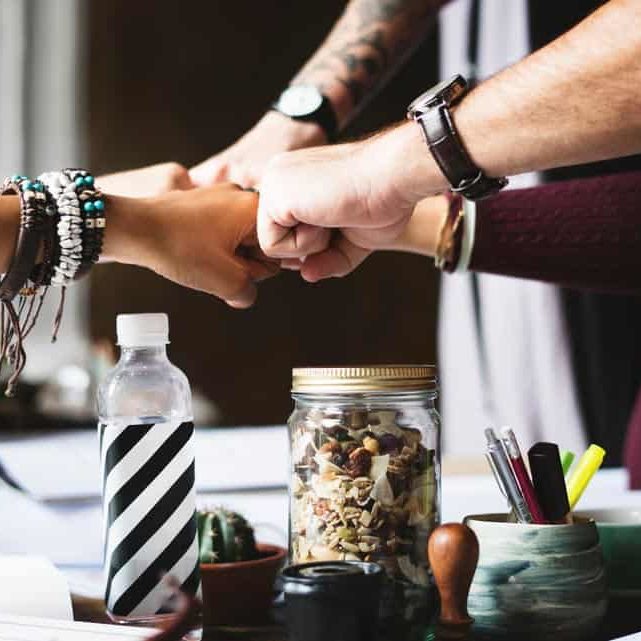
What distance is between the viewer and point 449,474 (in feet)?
6.07

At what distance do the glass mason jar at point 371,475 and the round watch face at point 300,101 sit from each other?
0.68m

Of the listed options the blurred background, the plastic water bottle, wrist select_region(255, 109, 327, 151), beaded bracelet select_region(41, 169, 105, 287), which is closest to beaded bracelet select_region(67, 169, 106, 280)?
beaded bracelet select_region(41, 169, 105, 287)

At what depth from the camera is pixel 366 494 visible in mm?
608

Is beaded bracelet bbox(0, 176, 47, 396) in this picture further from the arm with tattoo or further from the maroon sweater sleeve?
the maroon sweater sleeve

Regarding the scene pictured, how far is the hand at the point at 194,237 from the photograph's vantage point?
88cm

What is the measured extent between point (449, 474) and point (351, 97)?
0.79 meters

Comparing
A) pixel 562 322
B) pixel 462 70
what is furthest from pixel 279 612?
pixel 462 70

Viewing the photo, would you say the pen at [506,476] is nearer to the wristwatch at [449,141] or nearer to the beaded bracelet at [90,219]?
the wristwatch at [449,141]

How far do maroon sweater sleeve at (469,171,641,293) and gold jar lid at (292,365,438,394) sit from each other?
0.58 meters

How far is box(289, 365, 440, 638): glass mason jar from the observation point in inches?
24.0

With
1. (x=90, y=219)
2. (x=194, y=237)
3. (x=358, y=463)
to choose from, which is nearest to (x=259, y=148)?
(x=194, y=237)

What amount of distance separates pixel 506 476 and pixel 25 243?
40 cm

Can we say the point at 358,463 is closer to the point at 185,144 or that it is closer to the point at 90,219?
the point at 90,219

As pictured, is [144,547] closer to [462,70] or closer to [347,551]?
[347,551]
